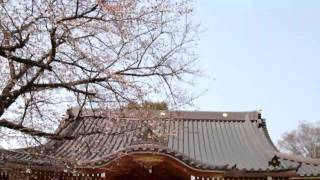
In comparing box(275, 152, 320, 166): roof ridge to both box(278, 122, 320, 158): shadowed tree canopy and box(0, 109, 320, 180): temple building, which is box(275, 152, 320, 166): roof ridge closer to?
box(0, 109, 320, 180): temple building

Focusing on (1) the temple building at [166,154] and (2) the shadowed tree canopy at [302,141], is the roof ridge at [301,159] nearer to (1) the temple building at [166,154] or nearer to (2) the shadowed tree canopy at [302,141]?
(1) the temple building at [166,154]

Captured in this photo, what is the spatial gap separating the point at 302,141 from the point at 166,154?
33120 millimetres

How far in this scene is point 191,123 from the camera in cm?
1552

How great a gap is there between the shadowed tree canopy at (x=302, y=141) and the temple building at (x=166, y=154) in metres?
26.5

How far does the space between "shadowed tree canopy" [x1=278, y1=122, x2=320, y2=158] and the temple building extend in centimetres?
2646

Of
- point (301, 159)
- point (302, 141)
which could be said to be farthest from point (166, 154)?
point (302, 141)

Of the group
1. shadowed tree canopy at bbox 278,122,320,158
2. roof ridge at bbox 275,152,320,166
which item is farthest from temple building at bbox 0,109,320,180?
shadowed tree canopy at bbox 278,122,320,158

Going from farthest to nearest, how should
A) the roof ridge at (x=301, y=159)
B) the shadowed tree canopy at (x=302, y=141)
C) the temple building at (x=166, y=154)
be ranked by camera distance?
the shadowed tree canopy at (x=302, y=141) → the roof ridge at (x=301, y=159) → the temple building at (x=166, y=154)

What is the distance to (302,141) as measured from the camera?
4078 cm

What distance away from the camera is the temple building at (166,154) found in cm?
777

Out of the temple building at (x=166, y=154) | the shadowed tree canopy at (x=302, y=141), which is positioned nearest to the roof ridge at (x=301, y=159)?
the temple building at (x=166, y=154)

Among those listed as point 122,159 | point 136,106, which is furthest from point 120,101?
point 122,159

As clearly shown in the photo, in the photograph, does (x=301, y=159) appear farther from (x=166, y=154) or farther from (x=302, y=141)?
(x=302, y=141)

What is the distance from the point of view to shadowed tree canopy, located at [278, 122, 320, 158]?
131ft
